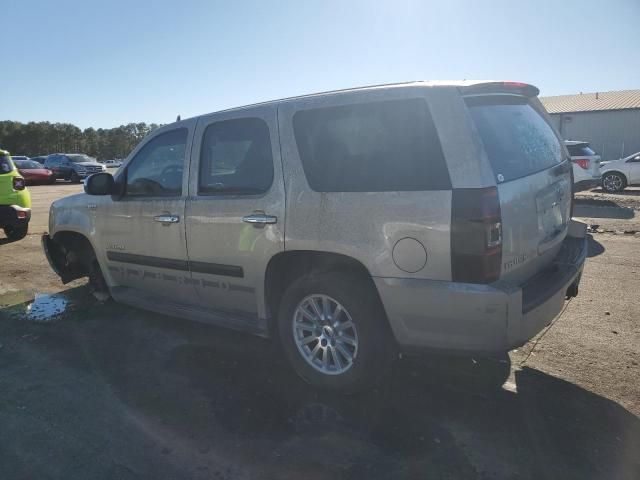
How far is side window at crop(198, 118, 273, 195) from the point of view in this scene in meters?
3.62

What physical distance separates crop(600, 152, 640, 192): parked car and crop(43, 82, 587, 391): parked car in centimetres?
1468

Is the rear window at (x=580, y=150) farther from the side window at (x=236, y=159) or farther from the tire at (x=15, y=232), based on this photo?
the tire at (x=15, y=232)

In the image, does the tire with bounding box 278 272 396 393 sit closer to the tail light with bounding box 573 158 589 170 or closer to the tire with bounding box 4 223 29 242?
the tire with bounding box 4 223 29 242

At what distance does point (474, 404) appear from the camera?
324 cm

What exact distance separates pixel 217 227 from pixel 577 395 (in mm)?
2747

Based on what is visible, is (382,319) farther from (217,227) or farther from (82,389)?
(82,389)

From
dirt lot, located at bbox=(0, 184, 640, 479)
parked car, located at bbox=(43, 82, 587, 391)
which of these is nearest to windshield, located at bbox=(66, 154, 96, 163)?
dirt lot, located at bbox=(0, 184, 640, 479)

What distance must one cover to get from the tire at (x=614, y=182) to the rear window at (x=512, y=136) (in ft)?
48.9

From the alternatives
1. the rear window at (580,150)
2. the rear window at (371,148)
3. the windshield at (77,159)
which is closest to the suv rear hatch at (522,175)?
the rear window at (371,148)

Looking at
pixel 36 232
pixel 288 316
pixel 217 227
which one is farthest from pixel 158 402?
pixel 36 232

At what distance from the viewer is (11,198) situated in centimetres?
870

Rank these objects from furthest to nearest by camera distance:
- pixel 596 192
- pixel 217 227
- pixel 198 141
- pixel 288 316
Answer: pixel 596 192 → pixel 198 141 → pixel 217 227 → pixel 288 316

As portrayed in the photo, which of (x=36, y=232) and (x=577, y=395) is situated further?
(x=36, y=232)

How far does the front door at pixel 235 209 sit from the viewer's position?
353 cm
